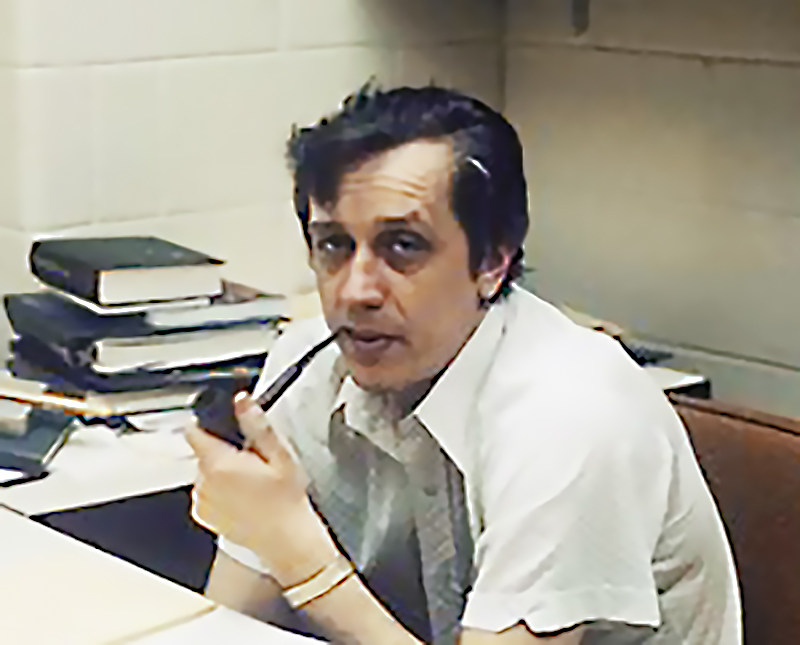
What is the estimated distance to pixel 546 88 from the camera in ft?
5.98

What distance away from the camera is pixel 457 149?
882mm

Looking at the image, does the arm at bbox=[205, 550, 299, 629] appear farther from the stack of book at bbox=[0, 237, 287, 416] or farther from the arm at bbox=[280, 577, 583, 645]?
the stack of book at bbox=[0, 237, 287, 416]

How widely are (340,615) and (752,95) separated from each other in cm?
96

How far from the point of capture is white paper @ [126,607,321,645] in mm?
726

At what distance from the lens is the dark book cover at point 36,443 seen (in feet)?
3.98

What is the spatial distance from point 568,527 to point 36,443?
1.93 feet

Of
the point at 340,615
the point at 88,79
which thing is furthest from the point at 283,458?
the point at 88,79

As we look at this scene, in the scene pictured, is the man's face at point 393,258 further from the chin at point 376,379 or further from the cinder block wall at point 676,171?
the cinder block wall at point 676,171

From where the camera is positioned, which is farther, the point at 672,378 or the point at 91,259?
the point at 672,378

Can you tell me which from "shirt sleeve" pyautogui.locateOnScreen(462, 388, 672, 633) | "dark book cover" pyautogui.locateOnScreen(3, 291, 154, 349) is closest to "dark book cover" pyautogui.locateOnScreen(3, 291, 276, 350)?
"dark book cover" pyautogui.locateOnScreen(3, 291, 154, 349)

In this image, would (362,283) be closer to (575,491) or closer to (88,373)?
(575,491)

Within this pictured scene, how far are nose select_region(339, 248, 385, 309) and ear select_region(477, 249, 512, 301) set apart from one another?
8cm

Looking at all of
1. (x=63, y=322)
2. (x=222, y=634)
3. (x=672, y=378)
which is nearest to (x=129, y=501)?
(x=63, y=322)

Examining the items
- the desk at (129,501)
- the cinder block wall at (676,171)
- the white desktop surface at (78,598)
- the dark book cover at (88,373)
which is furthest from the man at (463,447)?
the cinder block wall at (676,171)
